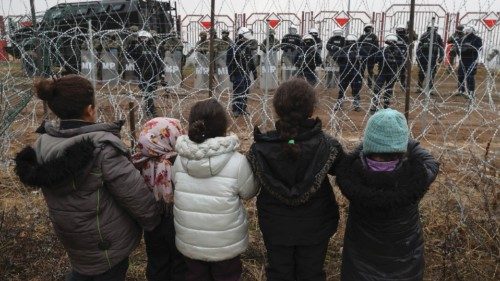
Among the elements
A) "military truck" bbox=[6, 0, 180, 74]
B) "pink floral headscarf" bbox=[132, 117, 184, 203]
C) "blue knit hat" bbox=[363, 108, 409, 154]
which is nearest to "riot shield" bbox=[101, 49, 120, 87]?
"military truck" bbox=[6, 0, 180, 74]

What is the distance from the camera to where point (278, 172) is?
1931 millimetres

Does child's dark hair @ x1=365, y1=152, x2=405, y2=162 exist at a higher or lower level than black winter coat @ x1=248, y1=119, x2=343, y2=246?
higher

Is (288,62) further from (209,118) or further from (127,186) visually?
(127,186)

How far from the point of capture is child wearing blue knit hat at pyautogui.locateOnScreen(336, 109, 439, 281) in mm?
1729

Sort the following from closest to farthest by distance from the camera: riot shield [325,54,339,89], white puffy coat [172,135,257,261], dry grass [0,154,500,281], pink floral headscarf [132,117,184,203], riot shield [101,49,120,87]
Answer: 1. white puffy coat [172,135,257,261]
2. pink floral headscarf [132,117,184,203]
3. dry grass [0,154,500,281]
4. riot shield [325,54,339,89]
5. riot shield [101,49,120,87]

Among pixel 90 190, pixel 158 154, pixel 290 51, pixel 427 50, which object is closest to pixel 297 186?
pixel 158 154

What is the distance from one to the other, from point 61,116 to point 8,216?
174 cm

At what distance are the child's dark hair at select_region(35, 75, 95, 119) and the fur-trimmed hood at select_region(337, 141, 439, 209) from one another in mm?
1118

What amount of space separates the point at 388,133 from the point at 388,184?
20 cm

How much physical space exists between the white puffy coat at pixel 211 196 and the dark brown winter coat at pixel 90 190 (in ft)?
0.52

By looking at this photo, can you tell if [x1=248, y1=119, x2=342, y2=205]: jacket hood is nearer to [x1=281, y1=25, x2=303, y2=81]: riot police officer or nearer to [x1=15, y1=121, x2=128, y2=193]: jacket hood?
[x1=15, y1=121, x2=128, y2=193]: jacket hood

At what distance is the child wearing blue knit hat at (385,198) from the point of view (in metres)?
1.73

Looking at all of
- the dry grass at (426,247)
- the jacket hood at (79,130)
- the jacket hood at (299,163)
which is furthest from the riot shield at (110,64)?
the jacket hood at (299,163)

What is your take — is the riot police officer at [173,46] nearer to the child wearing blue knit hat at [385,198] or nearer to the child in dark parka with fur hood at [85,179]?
the child in dark parka with fur hood at [85,179]
